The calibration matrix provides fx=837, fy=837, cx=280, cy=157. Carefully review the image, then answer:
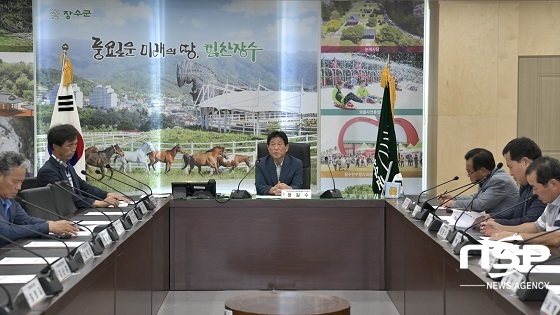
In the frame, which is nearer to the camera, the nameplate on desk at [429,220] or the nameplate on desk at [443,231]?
the nameplate on desk at [443,231]

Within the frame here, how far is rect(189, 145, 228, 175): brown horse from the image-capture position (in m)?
8.55

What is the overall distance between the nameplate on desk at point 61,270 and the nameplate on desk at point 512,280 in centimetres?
154

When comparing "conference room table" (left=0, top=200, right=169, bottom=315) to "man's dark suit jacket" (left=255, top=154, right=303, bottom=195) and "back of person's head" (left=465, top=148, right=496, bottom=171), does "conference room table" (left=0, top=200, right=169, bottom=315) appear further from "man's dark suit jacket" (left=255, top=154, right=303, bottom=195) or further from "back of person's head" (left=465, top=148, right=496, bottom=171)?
"back of person's head" (left=465, top=148, right=496, bottom=171)

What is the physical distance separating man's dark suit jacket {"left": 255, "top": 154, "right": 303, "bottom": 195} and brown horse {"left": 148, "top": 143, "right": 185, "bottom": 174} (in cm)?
195

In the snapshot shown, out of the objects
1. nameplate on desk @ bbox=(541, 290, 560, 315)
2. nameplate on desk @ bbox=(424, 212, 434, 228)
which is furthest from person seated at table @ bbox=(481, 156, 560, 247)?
nameplate on desk @ bbox=(541, 290, 560, 315)

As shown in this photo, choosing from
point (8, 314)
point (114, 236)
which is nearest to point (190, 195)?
point (114, 236)

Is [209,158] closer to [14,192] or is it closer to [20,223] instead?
[20,223]

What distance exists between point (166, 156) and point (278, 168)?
80.7 inches

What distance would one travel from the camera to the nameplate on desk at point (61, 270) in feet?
9.55

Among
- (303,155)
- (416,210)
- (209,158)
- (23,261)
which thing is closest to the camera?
(23,261)

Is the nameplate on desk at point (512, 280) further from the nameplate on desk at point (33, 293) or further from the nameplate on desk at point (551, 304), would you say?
the nameplate on desk at point (33, 293)

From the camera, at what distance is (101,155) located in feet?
27.8

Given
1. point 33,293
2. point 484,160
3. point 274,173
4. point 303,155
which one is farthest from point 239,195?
point 33,293

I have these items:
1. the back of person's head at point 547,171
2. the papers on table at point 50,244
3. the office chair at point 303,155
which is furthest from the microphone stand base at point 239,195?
the back of person's head at point 547,171
